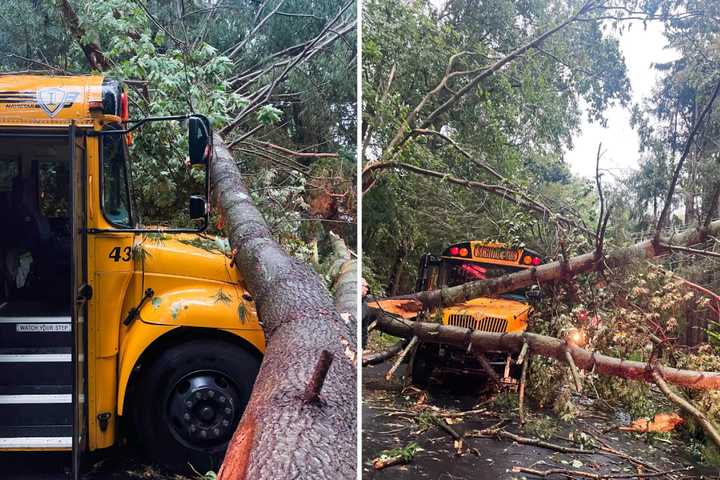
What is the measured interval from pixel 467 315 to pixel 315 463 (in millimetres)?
485

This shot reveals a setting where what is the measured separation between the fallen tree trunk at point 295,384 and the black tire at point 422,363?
7.9 inches

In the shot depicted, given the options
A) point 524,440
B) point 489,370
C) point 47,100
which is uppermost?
point 47,100

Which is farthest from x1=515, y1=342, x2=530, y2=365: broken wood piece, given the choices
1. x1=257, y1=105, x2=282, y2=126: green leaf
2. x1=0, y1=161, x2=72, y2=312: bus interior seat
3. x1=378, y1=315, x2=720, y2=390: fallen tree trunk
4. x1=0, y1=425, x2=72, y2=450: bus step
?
x1=257, y1=105, x2=282, y2=126: green leaf

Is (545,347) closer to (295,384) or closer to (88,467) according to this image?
(295,384)

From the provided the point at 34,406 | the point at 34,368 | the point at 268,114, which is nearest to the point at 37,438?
the point at 34,406

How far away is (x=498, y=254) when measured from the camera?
4.33 feet

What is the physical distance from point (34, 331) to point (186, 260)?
729 millimetres

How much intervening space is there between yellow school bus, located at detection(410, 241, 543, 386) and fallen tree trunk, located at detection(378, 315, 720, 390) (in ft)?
0.06

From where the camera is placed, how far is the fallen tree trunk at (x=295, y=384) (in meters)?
1.35

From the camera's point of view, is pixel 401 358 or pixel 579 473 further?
pixel 401 358

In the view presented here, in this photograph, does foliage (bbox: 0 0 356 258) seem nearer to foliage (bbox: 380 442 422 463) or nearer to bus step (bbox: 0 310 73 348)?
bus step (bbox: 0 310 73 348)

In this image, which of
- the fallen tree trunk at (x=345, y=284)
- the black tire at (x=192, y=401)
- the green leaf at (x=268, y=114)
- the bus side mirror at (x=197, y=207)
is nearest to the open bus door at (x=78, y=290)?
the black tire at (x=192, y=401)

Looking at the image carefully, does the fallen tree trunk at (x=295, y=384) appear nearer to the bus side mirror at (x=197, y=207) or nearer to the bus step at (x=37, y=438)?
the bus side mirror at (x=197, y=207)

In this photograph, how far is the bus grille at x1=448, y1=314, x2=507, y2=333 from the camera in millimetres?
1344
